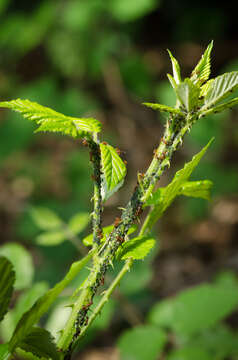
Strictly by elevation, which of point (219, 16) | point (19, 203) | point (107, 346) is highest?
point (219, 16)

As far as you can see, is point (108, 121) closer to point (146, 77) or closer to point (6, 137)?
point (146, 77)

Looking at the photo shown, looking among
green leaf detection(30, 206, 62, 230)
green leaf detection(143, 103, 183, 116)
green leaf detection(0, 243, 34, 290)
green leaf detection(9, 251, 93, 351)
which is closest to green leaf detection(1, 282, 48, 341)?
green leaf detection(0, 243, 34, 290)

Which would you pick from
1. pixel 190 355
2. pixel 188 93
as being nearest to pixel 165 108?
pixel 188 93

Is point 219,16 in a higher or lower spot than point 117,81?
higher

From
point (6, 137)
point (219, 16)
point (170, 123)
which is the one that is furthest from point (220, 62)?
point (170, 123)

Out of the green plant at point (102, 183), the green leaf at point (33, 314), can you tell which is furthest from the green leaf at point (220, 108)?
the green leaf at point (33, 314)

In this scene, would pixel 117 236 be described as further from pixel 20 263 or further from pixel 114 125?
pixel 114 125

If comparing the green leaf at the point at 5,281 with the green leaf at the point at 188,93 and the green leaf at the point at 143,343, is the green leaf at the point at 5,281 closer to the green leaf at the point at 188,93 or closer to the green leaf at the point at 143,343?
the green leaf at the point at 188,93
